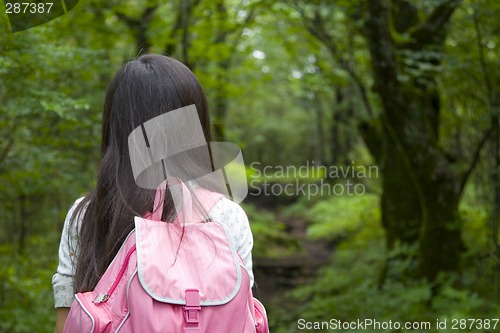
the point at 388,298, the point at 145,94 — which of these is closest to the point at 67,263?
the point at 145,94

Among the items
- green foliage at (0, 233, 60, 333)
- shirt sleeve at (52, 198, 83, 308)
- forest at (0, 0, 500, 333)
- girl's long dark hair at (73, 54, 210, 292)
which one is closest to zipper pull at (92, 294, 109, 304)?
girl's long dark hair at (73, 54, 210, 292)

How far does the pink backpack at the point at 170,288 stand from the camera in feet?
5.30

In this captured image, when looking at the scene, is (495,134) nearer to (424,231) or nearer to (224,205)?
(424,231)

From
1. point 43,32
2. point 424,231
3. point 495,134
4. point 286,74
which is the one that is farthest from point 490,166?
point 286,74

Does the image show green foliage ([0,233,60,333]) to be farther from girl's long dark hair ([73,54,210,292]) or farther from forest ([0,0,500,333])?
girl's long dark hair ([73,54,210,292])

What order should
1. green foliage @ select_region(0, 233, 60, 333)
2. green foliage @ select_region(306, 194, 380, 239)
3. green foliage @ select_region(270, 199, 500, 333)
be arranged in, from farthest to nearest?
1. green foliage @ select_region(306, 194, 380, 239)
2. green foliage @ select_region(270, 199, 500, 333)
3. green foliage @ select_region(0, 233, 60, 333)

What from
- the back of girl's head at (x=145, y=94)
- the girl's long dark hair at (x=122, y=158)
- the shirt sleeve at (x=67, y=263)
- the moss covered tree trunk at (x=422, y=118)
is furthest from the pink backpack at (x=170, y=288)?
the moss covered tree trunk at (x=422, y=118)

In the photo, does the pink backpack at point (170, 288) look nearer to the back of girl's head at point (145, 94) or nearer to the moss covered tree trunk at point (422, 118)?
the back of girl's head at point (145, 94)

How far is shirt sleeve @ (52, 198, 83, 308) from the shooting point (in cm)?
188

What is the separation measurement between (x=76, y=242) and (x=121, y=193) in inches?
8.9

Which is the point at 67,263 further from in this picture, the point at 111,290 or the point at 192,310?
the point at 192,310

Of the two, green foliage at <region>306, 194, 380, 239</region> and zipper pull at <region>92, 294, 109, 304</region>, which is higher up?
zipper pull at <region>92, 294, 109, 304</region>

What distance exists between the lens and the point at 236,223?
1868 millimetres

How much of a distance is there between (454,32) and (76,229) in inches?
239
